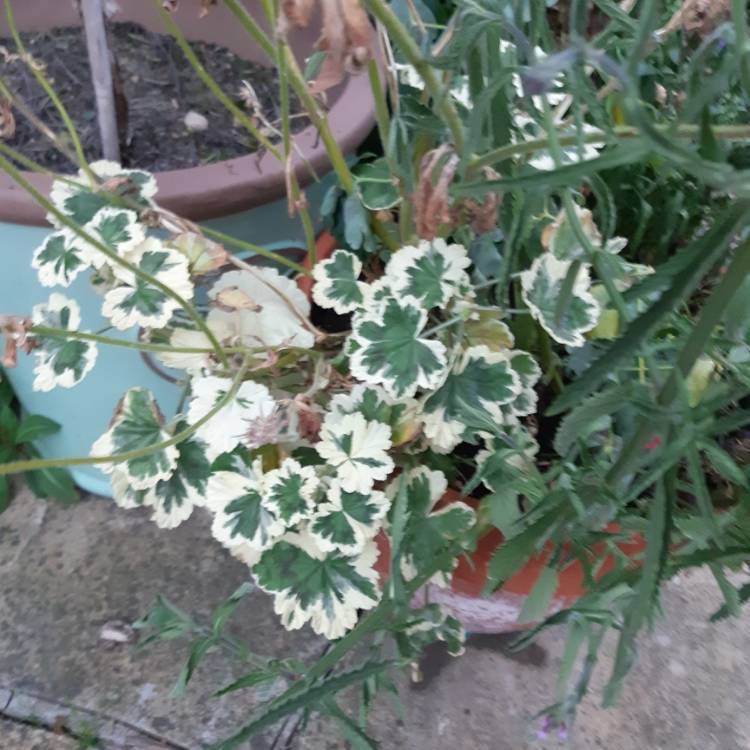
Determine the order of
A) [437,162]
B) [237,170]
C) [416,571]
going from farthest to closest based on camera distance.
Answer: [237,170]
[416,571]
[437,162]

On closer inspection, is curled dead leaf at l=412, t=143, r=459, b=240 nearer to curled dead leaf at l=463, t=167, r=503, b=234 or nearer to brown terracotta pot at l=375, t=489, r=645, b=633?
curled dead leaf at l=463, t=167, r=503, b=234

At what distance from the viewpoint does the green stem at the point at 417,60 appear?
38 centimetres

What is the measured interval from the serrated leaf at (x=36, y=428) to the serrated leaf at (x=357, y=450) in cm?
55

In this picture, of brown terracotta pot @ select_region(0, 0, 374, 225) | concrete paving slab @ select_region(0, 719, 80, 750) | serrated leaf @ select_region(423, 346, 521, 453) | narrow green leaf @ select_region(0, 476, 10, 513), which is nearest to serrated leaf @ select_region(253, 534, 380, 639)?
serrated leaf @ select_region(423, 346, 521, 453)

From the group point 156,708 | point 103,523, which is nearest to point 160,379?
point 103,523

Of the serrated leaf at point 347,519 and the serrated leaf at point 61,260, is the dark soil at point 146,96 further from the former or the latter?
the serrated leaf at point 347,519

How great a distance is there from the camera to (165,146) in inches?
35.4

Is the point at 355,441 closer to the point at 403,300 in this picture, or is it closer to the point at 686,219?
the point at 403,300

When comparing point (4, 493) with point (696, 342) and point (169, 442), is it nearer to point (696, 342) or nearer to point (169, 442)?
point (169, 442)

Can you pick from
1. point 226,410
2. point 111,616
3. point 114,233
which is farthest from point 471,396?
point 111,616

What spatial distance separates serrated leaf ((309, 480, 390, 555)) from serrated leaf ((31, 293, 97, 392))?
0.20 metres

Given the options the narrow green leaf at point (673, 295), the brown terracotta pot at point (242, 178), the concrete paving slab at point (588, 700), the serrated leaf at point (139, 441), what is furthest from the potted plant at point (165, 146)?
the concrete paving slab at point (588, 700)

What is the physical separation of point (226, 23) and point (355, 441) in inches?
27.0

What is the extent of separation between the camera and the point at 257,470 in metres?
0.57
